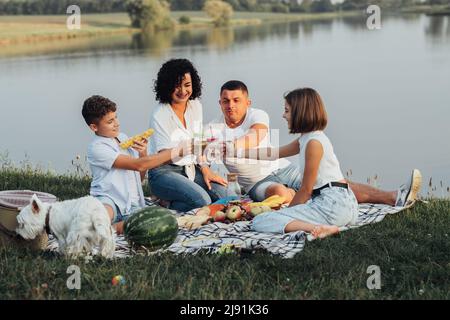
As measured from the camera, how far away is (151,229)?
6.36 metres

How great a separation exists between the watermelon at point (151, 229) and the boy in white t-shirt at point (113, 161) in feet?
2.35

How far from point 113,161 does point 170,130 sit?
1.08m

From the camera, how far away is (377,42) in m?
37.3

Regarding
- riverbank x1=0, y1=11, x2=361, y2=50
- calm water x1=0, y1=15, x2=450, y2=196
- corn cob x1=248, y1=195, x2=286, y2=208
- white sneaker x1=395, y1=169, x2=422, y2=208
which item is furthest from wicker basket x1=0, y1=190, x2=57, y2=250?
riverbank x1=0, y1=11, x2=361, y2=50

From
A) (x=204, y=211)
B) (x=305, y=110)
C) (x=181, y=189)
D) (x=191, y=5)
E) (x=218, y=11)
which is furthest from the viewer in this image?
(x=191, y=5)

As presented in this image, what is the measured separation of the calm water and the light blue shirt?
16.4 feet

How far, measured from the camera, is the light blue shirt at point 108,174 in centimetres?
730

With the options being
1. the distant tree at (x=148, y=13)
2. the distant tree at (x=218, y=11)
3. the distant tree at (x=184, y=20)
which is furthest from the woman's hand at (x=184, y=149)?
the distant tree at (x=218, y=11)

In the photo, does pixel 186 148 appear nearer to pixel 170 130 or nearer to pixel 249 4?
pixel 170 130

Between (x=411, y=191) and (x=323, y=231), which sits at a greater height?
(x=411, y=191)

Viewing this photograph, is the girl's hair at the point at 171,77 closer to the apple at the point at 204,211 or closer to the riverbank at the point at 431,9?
the apple at the point at 204,211

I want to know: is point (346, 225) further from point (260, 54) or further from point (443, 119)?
point (260, 54)

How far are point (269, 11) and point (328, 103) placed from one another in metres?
52.4

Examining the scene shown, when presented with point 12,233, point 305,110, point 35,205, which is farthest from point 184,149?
point 12,233
